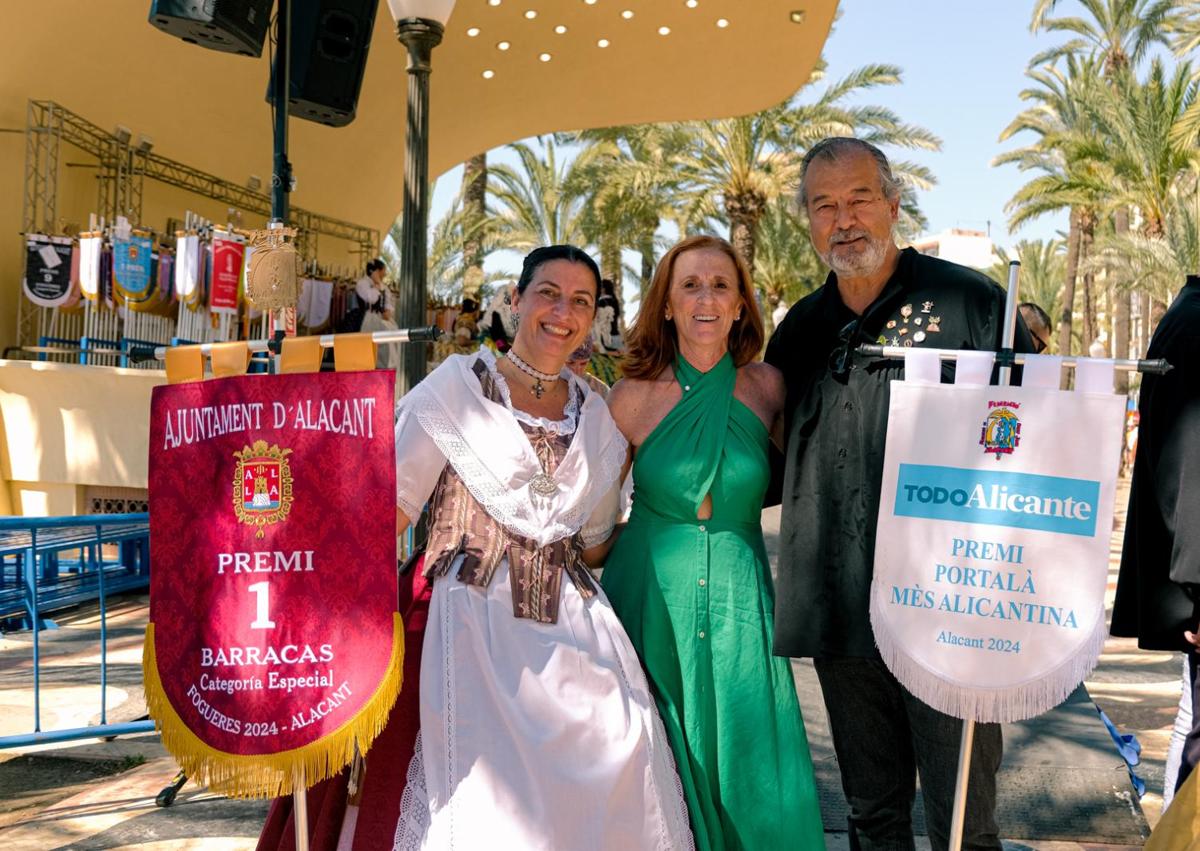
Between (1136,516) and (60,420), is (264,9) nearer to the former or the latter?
(1136,516)

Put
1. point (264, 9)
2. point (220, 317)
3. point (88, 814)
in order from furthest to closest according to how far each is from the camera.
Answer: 1. point (220, 317)
2. point (264, 9)
3. point (88, 814)

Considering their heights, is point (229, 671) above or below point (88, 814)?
above

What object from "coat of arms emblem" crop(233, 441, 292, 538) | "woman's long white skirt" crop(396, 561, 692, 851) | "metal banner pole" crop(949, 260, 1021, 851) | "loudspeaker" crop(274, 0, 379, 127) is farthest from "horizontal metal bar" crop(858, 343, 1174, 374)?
"loudspeaker" crop(274, 0, 379, 127)

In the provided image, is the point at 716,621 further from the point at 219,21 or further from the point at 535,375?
the point at 219,21

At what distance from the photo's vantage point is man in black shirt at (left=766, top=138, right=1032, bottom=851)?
2824 mm

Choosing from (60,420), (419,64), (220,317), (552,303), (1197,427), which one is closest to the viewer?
(1197,427)

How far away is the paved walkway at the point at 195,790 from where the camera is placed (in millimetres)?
3730

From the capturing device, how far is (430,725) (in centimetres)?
266

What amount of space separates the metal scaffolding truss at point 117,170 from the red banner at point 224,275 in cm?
190

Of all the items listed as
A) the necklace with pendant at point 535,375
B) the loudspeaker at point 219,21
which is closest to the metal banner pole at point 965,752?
the necklace with pendant at point 535,375

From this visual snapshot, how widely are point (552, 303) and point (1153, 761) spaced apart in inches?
145

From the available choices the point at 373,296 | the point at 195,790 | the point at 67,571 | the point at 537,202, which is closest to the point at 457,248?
the point at 537,202

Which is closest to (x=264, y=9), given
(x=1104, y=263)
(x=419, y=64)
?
(x=419, y=64)

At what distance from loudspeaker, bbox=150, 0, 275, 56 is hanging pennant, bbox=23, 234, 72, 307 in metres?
5.97
